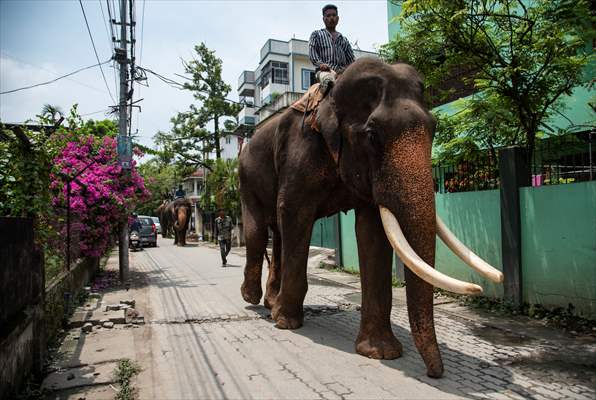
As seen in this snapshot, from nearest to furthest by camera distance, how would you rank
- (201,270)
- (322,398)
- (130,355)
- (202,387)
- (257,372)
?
(322,398)
(202,387)
(257,372)
(130,355)
(201,270)

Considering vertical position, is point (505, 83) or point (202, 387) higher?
point (505, 83)

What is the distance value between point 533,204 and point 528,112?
168 centimetres

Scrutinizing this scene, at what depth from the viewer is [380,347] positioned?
4.64 meters

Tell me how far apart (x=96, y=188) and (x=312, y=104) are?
6.89 m

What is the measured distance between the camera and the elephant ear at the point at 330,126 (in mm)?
4844

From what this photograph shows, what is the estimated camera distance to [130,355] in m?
5.08

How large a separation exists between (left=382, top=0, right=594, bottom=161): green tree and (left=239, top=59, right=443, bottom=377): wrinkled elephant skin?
3121 mm

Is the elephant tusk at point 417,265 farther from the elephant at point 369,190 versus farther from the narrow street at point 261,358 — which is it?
the narrow street at point 261,358

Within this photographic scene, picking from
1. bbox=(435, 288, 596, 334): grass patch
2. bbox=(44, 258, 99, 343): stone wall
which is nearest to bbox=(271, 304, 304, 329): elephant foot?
bbox=(44, 258, 99, 343): stone wall

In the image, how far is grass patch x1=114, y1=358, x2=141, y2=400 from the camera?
155 inches

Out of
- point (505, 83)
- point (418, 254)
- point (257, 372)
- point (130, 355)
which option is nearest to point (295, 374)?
point (257, 372)

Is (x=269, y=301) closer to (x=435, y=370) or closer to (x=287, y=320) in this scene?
(x=287, y=320)

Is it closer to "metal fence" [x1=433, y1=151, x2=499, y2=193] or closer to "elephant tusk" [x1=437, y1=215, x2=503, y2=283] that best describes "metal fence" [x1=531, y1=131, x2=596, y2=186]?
"metal fence" [x1=433, y1=151, x2=499, y2=193]

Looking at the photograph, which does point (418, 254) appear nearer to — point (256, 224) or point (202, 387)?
point (202, 387)
